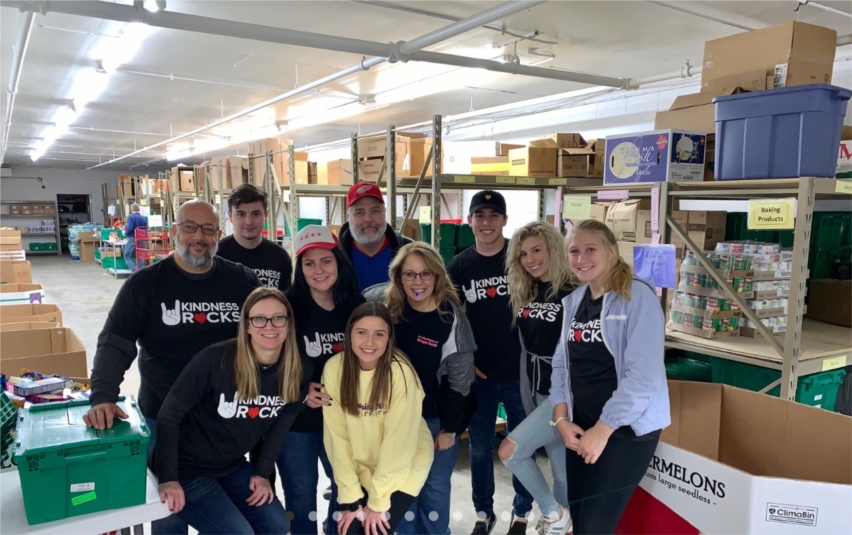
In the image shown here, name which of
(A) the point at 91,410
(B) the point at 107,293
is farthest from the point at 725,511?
(B) the point at 107,293

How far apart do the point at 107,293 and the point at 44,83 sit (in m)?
4.73

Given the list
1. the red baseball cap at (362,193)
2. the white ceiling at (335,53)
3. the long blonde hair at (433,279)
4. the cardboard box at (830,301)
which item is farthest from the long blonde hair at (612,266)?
the white ceiling at (335,53)

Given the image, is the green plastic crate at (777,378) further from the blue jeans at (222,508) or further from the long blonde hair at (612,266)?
the blue jeans at (222,508)

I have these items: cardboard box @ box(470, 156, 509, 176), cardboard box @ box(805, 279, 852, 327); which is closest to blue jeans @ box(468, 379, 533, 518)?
cardboard box @ box(805, 279, 852, 327)

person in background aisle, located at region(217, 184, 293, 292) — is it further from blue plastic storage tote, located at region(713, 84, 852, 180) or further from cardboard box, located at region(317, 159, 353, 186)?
cardboard box, located at region(317, 159, 353, 186)

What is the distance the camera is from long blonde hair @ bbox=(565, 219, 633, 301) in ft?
6.02

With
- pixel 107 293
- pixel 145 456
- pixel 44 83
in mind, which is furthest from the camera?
pixel 107 293

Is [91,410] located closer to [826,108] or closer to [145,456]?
[145,456]

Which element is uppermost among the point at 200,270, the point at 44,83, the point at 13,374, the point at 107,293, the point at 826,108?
the point at 44,83

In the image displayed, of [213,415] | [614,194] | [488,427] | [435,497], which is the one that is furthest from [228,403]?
[614,194]

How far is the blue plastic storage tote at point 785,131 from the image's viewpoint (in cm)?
225

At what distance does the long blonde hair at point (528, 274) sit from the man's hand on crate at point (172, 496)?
1.45 meters

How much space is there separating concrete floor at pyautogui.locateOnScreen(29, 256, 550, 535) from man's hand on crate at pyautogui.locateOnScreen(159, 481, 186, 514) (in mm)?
1373

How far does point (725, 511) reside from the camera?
1671 millimetres
